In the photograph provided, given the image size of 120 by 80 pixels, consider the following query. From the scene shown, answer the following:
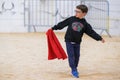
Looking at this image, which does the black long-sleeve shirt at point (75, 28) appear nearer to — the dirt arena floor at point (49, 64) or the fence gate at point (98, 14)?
the dirt arena floor at point (49, 64)

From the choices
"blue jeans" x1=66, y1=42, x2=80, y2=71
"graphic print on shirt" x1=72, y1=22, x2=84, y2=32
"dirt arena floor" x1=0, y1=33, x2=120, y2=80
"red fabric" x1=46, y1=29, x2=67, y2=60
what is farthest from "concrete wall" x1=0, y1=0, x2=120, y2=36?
"graphic print on shirt" x1=72, y1=22, x2=84, y2=32

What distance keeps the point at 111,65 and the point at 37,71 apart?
2.00m

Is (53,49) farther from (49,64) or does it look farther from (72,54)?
(49,64)

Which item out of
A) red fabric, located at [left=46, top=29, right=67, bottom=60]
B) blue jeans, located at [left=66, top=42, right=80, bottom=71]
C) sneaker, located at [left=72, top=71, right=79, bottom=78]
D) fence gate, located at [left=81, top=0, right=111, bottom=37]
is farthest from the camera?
fence gate, located at [left=81, top=0, right=111, bottom=37]

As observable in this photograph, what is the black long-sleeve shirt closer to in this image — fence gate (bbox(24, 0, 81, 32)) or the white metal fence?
the white metal fence

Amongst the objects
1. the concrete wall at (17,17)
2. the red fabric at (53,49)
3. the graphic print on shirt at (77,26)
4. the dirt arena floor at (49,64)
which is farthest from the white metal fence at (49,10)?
the graphic print on shirt at (77,26)

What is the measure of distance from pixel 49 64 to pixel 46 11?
11.4 m

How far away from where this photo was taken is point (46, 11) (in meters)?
22.4

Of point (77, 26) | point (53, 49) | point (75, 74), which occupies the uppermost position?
point (77, 26)

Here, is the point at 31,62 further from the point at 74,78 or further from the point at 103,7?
the point at 103,7

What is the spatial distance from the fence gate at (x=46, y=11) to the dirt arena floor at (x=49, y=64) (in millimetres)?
6762

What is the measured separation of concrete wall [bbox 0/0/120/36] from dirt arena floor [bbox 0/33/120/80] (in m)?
6.55

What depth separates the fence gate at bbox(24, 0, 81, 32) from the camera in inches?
875

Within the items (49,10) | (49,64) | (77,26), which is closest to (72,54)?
(77,26)
